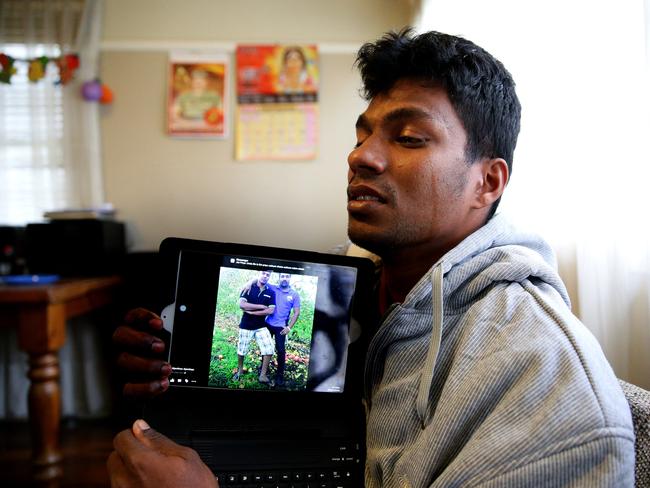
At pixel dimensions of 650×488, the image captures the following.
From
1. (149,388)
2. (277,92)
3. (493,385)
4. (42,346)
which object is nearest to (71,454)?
(42,346)

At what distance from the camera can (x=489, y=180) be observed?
0.80m

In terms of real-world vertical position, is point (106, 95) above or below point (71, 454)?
above

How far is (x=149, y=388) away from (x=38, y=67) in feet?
7.13

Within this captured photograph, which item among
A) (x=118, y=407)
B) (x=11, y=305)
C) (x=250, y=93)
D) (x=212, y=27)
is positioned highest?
(x=212, y=27)

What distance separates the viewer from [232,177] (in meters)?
2.36

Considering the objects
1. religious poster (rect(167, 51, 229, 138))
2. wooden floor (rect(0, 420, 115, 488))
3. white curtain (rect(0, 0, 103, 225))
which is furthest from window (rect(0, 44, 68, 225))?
wooden floor (rect(0, 420, 115, 488))

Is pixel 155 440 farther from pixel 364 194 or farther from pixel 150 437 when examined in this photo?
pixel 364 194

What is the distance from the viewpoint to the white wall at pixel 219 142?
2336mm

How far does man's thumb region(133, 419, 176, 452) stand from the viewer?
1.89 ft

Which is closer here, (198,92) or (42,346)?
(42,346)

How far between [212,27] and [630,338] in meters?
2.25

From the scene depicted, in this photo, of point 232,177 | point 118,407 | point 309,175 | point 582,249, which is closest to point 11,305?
point 118,407

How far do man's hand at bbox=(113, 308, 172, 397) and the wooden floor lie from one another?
1134 mm

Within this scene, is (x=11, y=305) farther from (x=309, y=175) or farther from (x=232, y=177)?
(x=309, y=175)
